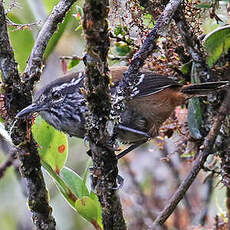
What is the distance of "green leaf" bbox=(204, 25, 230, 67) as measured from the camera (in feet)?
7.76

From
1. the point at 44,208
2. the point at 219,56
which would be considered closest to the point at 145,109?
the point at 219,56

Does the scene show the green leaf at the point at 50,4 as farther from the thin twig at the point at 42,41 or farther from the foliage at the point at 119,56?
the thin twig at the point at 42,41

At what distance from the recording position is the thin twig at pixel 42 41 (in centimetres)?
204

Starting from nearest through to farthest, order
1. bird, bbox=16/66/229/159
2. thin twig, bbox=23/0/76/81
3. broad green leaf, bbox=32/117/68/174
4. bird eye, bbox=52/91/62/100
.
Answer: thin twig, bbox=23/0/76/81 → broad green leaf, bbox=32/117/68/174 → bird, bbox=16/66/229/159 → bird eye, bbox=52/91/62/100

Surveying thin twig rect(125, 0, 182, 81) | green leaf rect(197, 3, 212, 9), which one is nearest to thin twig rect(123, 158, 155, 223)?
green leaf rect(197, 3, 212, 9)

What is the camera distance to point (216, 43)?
238 cm

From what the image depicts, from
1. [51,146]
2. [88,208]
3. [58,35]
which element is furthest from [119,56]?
[88,208]

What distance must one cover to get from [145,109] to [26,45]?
951 millimetres

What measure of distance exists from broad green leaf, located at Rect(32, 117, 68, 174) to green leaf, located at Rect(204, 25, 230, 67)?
73 cm

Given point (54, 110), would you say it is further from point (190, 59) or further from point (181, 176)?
point (181, 176)

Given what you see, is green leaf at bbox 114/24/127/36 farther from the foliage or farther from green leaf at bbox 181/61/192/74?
green leaf at bbox 181/61/192/74

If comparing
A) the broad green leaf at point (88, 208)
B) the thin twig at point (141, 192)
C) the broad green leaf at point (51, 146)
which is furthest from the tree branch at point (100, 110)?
the thin twig at point (141, 192)

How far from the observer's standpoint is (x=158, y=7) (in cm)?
232

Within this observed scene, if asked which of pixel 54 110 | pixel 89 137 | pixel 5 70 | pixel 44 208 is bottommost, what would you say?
pixel 44 208
